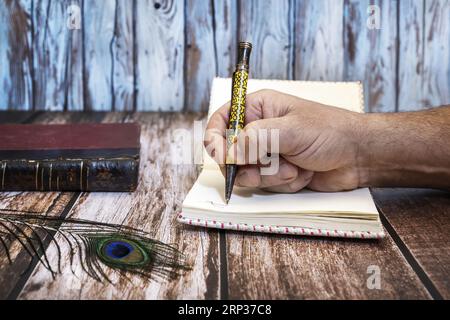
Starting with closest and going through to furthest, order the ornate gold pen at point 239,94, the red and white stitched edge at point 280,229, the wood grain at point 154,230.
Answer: the wood grain at point 154,230 → the red and white stitched edge at point 280,229 → the ornate gold pen at point 239,94

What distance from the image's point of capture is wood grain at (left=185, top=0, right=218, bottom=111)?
197 centimetres

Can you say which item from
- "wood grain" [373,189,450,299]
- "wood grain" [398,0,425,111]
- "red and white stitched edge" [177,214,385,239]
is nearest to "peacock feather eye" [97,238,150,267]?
"red and white stitched edge" [177,214,385,239]

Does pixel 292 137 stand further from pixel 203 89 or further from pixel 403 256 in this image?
pixel 203 89

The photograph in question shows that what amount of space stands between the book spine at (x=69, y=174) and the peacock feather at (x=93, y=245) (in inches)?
4.2

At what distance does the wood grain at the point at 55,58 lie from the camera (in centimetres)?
196

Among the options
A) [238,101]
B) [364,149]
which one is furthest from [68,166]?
[364,149]

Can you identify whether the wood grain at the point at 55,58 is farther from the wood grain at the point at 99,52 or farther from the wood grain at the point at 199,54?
the wood grain at the point at 199,54

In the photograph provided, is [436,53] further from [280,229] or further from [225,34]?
[280,229]

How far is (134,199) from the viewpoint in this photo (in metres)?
1.26

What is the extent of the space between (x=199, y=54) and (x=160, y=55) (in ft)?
0.43

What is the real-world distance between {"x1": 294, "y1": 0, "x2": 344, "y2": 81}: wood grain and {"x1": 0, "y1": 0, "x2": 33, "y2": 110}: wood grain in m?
0.88

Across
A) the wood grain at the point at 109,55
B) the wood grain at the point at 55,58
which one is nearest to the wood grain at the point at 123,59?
the wood grain at the point at 109,55

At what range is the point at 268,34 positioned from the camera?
78.4 inches
